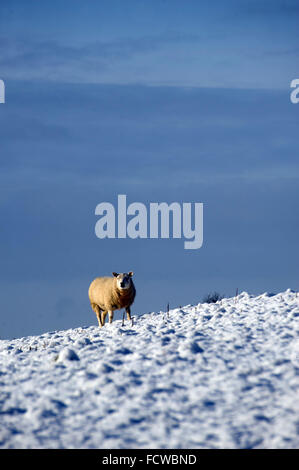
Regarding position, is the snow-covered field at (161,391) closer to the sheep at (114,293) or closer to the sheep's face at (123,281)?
the sheep's face at (123,281)

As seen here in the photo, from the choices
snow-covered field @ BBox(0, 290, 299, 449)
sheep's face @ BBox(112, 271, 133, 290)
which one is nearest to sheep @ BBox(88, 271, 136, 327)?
sheep's face @ BBox(112, 271, 133, 290)

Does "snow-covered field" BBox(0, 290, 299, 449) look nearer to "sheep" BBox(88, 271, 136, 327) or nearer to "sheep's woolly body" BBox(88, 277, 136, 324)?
"sheep" BBox(88, 271, 136, 327)

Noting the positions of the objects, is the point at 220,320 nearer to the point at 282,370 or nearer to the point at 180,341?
the point at 180,341

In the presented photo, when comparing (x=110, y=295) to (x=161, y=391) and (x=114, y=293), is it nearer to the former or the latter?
(x=114, y=293)

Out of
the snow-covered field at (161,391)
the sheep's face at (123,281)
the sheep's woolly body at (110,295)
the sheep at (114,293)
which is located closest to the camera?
the snow-covered field at (161,391)

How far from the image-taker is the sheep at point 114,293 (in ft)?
82.4

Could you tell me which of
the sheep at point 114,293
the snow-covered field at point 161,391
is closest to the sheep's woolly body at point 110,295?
the sheep at point 114,293

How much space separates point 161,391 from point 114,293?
578 inches

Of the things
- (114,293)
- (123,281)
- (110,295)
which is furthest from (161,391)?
(110,295)

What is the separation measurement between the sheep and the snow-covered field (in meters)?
9.63

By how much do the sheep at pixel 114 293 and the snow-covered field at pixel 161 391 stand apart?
9.63 meters

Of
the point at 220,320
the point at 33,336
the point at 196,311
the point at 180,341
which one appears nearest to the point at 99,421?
the point at 180,341

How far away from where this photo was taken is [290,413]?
1012cm
